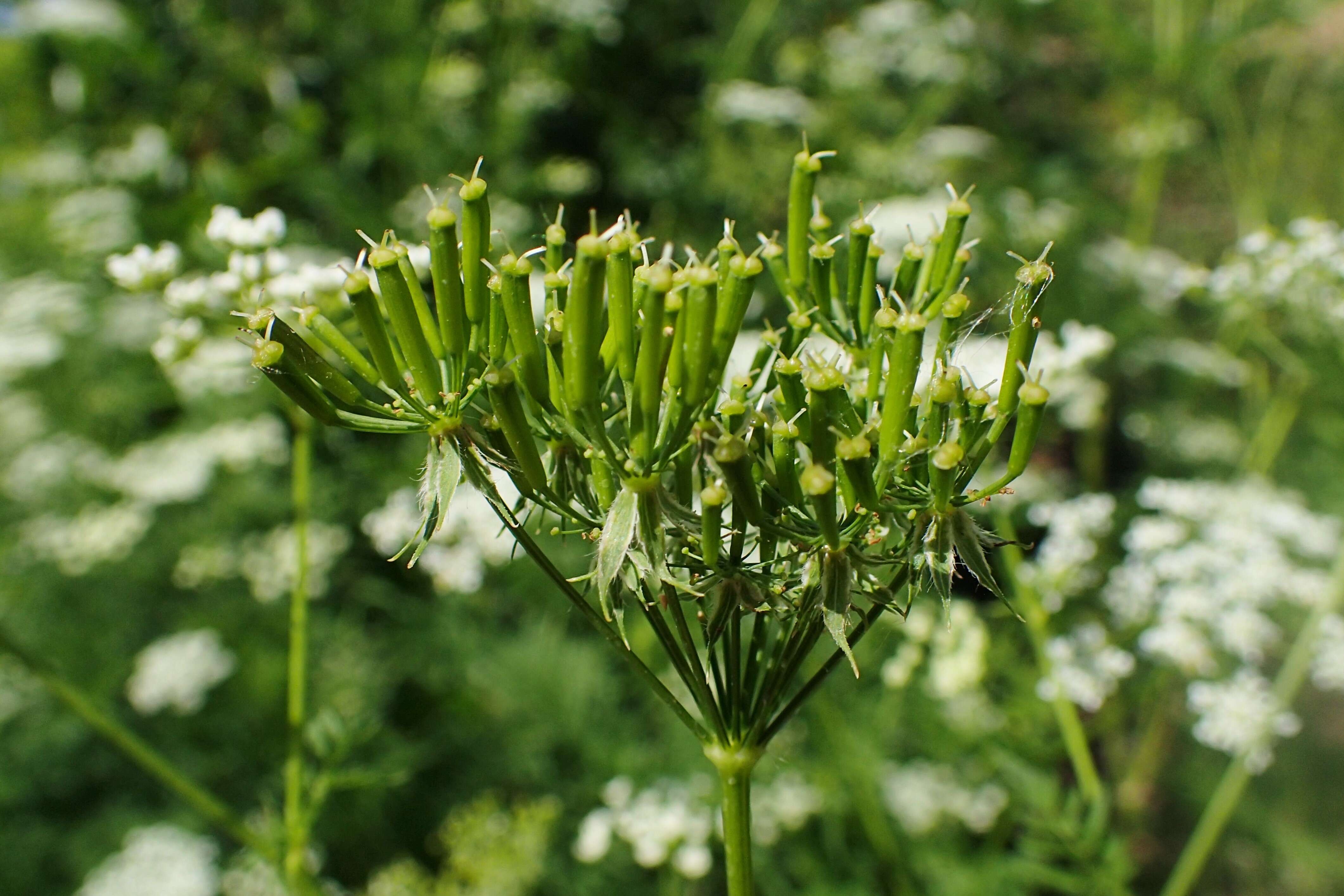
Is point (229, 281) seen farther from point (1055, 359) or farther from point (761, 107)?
point (761, 107)

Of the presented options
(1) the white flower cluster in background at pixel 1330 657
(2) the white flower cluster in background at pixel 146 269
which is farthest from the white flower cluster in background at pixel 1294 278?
(2) the white flower cluster in background at pixel 146 269

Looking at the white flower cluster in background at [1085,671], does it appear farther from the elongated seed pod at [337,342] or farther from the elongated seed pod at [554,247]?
the elongated seed pod at [337,342]

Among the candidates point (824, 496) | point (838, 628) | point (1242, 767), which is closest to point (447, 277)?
point (824, 496)

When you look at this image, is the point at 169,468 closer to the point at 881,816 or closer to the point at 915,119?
the point at 881,816

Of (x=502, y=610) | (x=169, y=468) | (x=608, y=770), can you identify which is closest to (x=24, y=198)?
(x=169, y=468)

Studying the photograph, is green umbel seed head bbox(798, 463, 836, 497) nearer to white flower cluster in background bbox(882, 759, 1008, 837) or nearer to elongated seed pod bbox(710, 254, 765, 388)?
elongated seed pod bbox(710, 254, 765, 388)

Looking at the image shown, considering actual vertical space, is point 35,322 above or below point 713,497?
below
